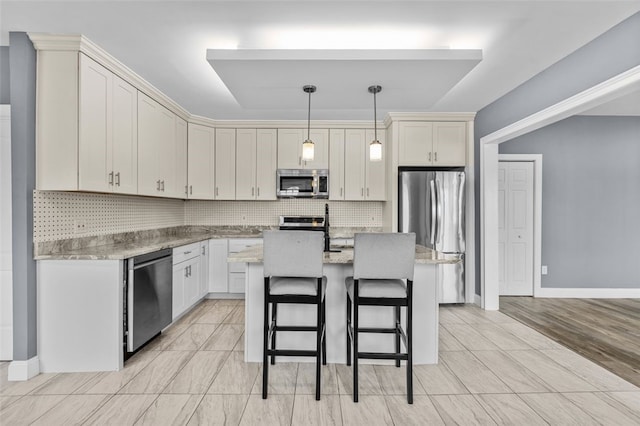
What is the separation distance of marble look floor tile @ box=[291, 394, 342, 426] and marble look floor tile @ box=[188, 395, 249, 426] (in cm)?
36

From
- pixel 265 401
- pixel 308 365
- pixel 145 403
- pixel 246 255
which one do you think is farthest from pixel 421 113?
pixel 145 403

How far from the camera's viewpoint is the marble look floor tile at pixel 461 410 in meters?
2.00

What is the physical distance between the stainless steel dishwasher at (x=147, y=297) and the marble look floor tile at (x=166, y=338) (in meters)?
Answer: 0.13

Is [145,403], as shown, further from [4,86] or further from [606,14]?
[606,14]

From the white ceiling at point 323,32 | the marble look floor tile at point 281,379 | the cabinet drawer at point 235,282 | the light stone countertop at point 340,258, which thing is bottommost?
the marble look floor tile at point 281,379

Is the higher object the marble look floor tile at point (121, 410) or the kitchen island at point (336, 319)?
the kitchen island at point (336, 319)

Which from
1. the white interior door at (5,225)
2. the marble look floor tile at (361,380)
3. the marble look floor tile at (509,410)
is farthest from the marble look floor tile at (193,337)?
the marble look floor tile at (509,410)

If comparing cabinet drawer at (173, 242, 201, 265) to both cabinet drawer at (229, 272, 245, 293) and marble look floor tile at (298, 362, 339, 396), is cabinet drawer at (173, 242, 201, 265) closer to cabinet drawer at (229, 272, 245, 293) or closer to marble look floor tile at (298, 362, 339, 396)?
cabinet drawer at (229, 272, 245, 293)

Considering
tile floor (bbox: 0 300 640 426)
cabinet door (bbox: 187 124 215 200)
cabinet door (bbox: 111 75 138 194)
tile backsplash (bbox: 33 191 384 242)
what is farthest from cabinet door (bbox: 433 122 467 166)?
cabinet door (bbox: 111 75 138 194)

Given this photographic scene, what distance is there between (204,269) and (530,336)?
13.0 ft

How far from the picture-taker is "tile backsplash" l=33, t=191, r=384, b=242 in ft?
8.91

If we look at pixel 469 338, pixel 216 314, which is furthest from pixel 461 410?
pixel 216 314

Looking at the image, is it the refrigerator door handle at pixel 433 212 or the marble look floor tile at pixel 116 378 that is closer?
the marble look floor tile at pixel 116 378

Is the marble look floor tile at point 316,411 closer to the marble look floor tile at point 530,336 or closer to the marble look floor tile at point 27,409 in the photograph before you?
the marble look floor tile at point 27,409
